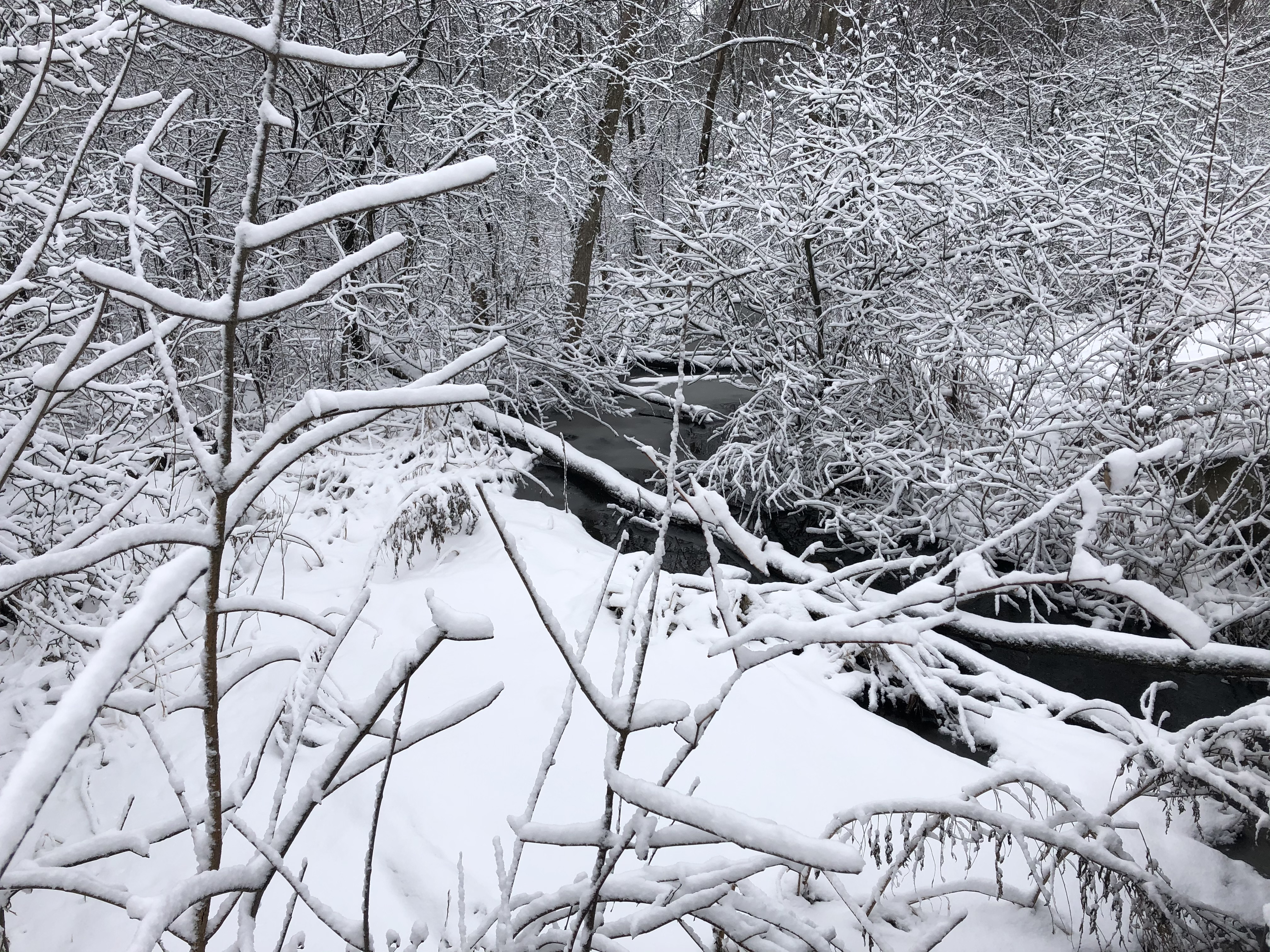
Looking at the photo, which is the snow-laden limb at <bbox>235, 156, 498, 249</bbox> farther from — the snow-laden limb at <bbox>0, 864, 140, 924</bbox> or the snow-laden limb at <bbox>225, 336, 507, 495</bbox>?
the snow-laden limb at <bbox>0, 864, 140, 924</bbox>

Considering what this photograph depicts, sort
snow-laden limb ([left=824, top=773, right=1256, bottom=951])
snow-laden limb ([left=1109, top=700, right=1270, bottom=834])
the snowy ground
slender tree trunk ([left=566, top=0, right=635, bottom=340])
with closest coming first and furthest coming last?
snow-laden limb ([left=824, top=773, right=1256, bottom=951]), the snowy ground, snow-laden limb ([left=1109, top=700, right=1270, bottom=834]), slender tree trunk ([left=566, top=0, right=635, bottom=340])

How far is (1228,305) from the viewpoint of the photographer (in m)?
4.81

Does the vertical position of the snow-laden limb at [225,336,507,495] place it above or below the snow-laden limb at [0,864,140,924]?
above

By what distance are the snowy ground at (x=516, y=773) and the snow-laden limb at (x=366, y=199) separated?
1496 millimetres

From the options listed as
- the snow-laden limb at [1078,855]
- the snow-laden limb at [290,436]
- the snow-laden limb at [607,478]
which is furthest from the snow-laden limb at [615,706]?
the snow-laden limb at [607,478]

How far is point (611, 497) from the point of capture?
6711 mm

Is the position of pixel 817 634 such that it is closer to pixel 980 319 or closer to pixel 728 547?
pixel 728 547

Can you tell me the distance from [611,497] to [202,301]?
620 centimetres

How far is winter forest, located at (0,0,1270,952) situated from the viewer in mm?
729

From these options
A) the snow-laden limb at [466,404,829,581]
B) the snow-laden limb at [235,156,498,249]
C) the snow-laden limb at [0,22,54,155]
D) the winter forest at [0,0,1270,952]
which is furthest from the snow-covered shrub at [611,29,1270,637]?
the snow-laden limb at [235,156,498,249]

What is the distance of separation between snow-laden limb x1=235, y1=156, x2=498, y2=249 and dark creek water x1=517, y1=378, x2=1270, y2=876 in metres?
1.94

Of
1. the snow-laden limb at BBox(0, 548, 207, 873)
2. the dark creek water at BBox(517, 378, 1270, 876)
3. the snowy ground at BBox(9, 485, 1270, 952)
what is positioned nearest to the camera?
the snow-laden limb at BBox(0, 548, 207, 873)

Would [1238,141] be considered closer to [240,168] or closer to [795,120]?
[795,120]

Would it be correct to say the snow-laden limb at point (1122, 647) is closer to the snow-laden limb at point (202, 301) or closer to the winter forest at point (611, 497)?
the winter forest at point (611, 497)
